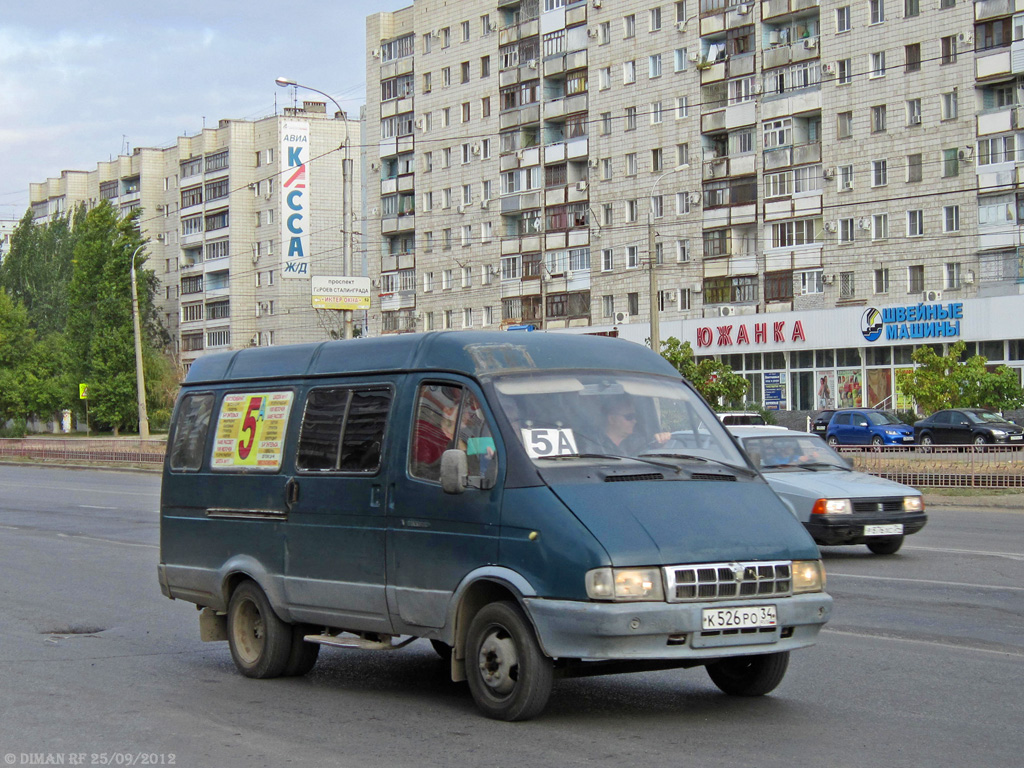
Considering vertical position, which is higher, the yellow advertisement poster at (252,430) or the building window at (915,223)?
the building window at (915,223)

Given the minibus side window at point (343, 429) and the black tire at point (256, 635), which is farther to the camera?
the black tire at point (256, 635)

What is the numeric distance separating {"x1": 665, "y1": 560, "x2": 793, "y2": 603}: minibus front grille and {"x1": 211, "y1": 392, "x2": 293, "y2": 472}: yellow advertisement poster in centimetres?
314

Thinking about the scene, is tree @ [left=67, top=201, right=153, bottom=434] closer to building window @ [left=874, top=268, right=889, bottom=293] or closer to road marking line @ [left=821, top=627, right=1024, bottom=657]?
building window @ [left=874, top=268, right=889, bottom=293]

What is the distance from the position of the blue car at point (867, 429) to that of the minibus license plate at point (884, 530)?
3111 centimetres

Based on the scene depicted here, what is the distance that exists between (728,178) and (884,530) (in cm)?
5073

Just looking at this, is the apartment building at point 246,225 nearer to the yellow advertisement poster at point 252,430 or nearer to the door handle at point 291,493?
the yellow advertisement poster at point 252,430

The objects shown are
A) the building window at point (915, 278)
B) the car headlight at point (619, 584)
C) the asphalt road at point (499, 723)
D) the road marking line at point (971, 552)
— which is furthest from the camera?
the building window at point (915, 278)

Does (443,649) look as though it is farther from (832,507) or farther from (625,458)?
(832,507)

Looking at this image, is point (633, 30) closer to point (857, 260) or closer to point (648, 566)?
point (857, 260)

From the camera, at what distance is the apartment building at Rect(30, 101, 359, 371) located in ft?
306

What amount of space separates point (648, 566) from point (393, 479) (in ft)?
6.03

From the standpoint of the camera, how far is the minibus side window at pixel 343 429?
26.4 feet

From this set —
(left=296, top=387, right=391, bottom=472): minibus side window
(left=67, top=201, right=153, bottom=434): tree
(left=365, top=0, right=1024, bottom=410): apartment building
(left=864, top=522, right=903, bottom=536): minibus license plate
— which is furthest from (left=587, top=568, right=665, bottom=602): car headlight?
(left=67, top=201, right=153, bottom=434): tree

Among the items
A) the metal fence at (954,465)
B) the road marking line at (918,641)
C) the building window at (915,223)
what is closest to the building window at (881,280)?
the building window at (915,223)
